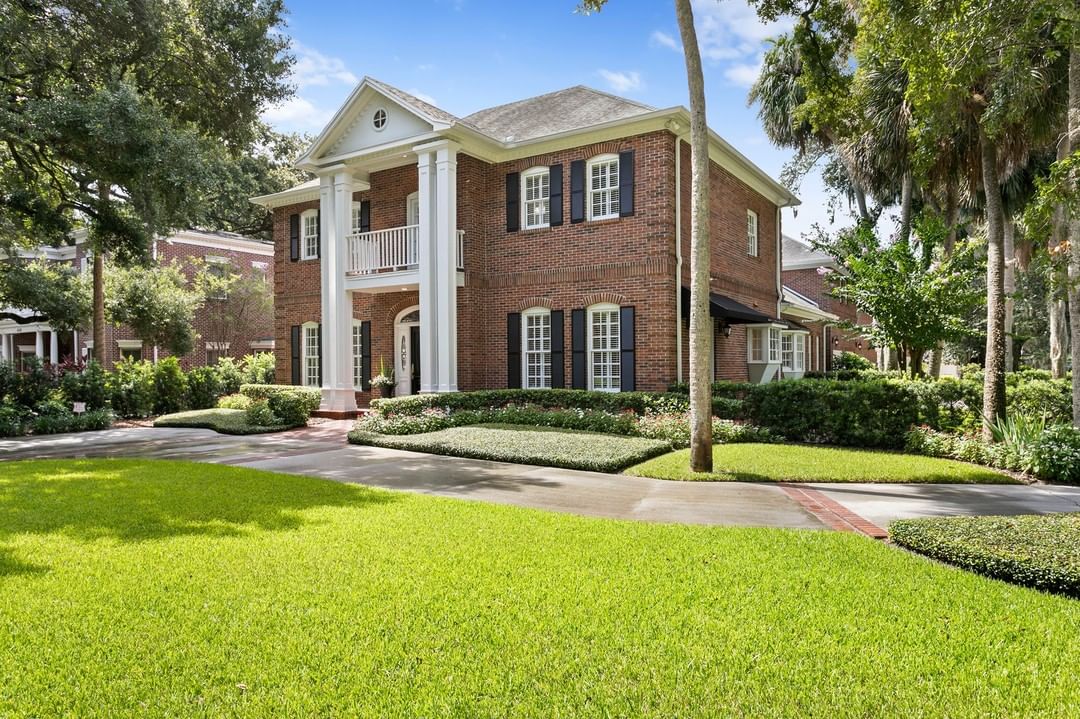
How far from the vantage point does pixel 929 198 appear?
19703mm

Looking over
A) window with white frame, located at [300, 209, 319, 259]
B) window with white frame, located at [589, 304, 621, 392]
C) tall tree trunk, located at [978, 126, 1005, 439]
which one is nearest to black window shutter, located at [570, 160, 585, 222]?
window with white frame, located at [589, 304, 621, 392]

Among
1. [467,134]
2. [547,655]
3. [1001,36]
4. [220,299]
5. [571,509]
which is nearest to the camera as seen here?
[547,655]

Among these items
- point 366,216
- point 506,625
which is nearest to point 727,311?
point 366,216

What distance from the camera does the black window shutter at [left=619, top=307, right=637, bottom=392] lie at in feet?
49.4

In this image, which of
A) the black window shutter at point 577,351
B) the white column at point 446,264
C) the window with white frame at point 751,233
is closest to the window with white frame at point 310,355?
the white column at point 446,264

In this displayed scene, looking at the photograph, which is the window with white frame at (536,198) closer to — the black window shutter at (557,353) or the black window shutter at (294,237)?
the black window shutter at (557,353)

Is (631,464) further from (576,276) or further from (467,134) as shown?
(467,134)

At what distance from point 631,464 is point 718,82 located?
5969 mm

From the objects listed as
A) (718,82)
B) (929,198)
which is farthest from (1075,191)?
(929,198)

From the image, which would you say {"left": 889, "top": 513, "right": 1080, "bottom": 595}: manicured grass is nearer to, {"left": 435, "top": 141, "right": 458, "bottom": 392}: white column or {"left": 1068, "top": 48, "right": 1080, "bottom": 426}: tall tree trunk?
{"left": 1068, "top": 48, "right": 1080, "bottom": 426}: tall tree trunk

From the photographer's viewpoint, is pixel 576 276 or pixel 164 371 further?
pixel 164 371

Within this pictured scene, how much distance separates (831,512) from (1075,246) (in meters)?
6.06

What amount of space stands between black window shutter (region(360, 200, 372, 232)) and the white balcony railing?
122 cm

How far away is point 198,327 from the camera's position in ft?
92.1
